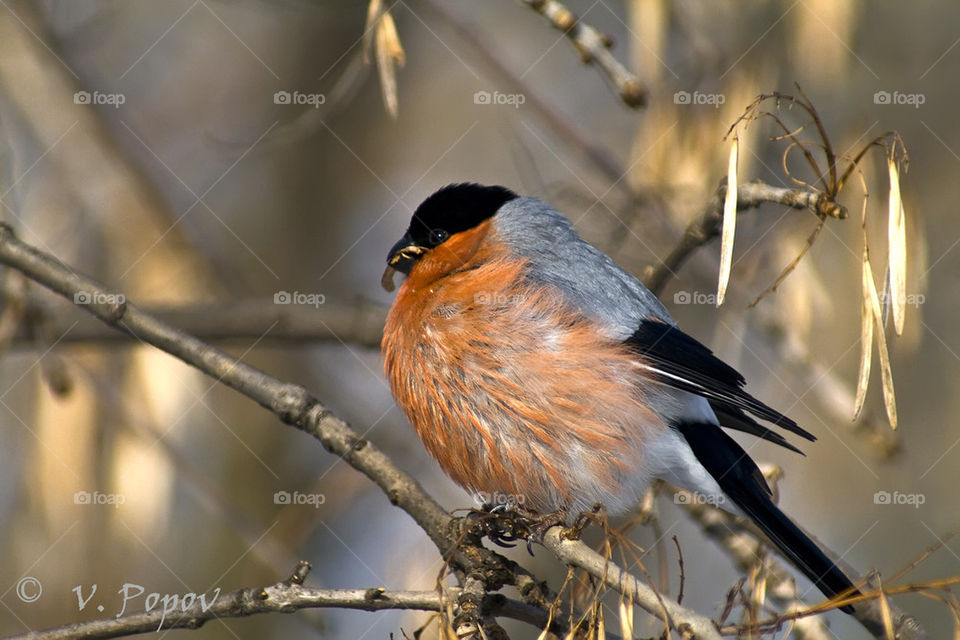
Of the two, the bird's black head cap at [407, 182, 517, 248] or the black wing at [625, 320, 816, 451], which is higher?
the bird's black head cap at [407, 182, 517, 248]

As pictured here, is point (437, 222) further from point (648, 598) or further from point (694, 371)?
point (648, 598)

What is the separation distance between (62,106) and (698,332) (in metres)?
3.58

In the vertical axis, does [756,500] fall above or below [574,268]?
below

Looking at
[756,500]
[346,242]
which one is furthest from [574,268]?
[346,242]

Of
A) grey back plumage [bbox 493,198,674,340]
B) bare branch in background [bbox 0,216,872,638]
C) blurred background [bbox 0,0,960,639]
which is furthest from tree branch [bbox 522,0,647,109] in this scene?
bare branch in background [bbox 0,216,872,638]

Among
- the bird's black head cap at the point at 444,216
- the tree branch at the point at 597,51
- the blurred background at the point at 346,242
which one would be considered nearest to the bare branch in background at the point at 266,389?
the blurred background at the point at 346,242

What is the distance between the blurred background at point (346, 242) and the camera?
3.85 metres

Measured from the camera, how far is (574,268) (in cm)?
347

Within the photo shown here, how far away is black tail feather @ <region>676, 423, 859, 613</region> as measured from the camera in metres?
2.92

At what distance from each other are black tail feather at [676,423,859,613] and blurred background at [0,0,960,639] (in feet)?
1.22

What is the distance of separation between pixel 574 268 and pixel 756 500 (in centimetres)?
107

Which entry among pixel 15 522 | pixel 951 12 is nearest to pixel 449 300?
pixel 15 522

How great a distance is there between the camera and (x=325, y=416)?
2959 mm

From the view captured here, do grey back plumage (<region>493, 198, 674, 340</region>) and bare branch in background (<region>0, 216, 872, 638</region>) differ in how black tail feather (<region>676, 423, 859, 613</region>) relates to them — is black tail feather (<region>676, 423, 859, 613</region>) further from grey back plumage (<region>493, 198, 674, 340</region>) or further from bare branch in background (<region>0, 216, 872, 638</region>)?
bare branch in background (<region>0, 216, 872, 638</region>)
